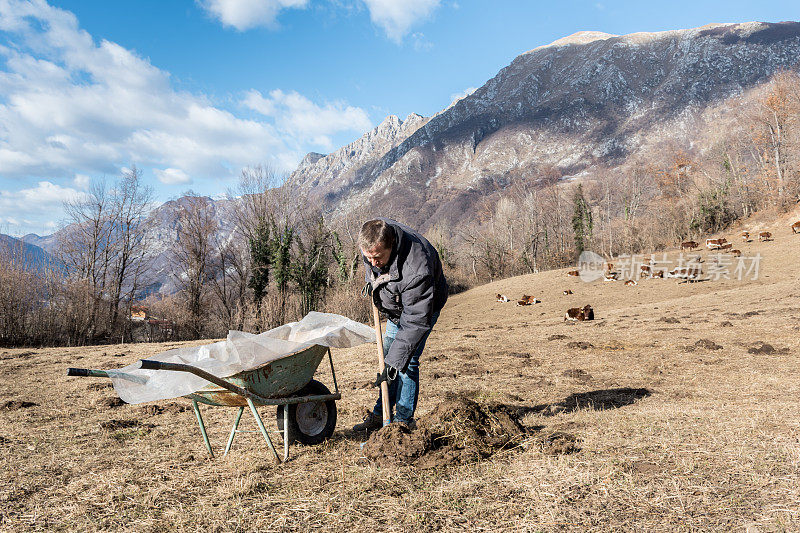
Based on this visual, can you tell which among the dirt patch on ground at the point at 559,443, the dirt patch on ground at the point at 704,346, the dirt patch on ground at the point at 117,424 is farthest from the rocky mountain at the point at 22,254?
the dirt patch on ground at the point at 704,346

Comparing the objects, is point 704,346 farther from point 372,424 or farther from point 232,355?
point 232,355

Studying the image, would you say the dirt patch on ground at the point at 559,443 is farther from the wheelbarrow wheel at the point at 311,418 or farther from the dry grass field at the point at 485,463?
the wheelbarrow wheel at the point at 311,418

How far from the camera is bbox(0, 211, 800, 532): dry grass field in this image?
8.35ft

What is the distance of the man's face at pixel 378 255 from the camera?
3303mm

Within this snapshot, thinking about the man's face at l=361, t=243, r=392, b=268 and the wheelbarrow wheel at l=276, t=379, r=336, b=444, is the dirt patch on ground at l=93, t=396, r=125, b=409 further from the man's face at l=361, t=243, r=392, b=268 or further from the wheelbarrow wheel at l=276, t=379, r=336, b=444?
the man's face at l=361, t=243, r=392, b=268

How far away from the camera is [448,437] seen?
3477 mm

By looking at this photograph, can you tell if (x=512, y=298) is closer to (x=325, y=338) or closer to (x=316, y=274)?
(x=316, y=274)

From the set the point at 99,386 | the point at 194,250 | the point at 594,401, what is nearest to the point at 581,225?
the point at 194,250

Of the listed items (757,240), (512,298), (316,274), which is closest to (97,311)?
(316,274)

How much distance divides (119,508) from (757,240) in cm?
3427

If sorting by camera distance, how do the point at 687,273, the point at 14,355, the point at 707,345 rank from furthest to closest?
the point at 687,273
the point at 14,355
the point at 707,345

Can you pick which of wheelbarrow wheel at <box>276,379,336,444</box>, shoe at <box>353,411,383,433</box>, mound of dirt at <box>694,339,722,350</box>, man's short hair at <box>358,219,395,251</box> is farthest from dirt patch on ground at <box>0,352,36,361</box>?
mound of dirt at <box>694,339,722,350</box>

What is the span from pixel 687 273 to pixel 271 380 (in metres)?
23.7

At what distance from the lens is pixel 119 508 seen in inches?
114
